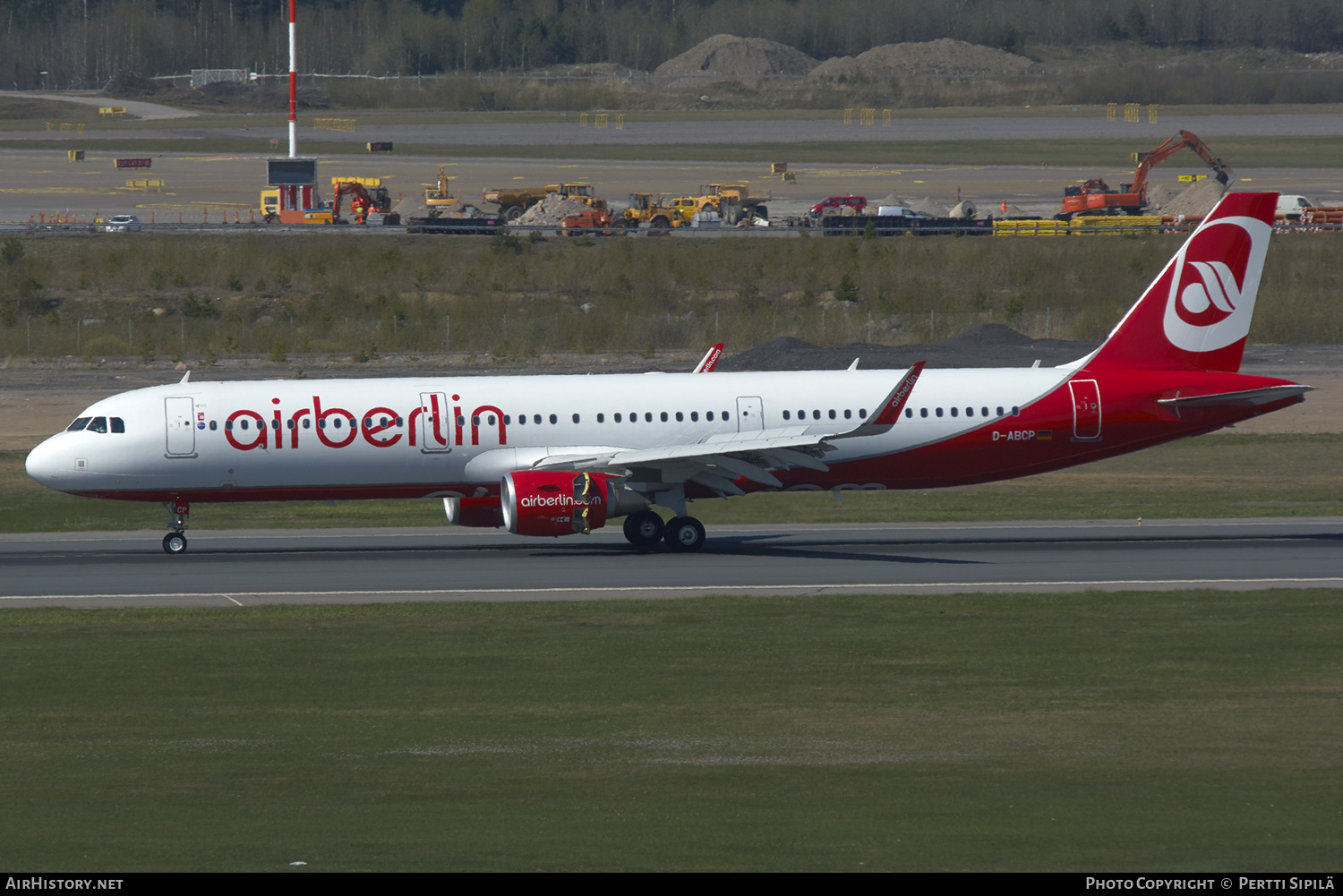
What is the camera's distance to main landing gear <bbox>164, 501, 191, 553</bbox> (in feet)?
127

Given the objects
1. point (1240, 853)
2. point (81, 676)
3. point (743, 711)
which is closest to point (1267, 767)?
point (1240, 853)

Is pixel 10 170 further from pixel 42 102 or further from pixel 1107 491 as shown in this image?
pixel 1107 491

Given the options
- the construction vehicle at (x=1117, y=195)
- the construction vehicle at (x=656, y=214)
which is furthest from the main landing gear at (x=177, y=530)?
the construction vehicle at (x=1117, y=195)

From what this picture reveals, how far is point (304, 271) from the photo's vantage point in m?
94.7

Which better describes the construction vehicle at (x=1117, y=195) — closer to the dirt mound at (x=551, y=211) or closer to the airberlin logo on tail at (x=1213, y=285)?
the dirt mound at (x=551, y=211)

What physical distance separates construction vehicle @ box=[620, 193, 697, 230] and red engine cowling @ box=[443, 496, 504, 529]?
70287mm

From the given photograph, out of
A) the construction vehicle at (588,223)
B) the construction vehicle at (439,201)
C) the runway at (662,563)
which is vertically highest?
the construction vehicle at (439,201)

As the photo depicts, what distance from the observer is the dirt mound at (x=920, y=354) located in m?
65.8

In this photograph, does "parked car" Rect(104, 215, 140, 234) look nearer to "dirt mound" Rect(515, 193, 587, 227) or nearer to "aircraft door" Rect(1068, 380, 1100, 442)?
"dirt mound" Rect(515, 193, 587, 227)

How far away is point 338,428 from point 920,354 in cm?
3388

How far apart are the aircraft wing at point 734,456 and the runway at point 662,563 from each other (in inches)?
76.2

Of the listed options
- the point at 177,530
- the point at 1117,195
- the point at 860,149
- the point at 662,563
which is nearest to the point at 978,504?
the point at 662,563

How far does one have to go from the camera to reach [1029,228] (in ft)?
338
